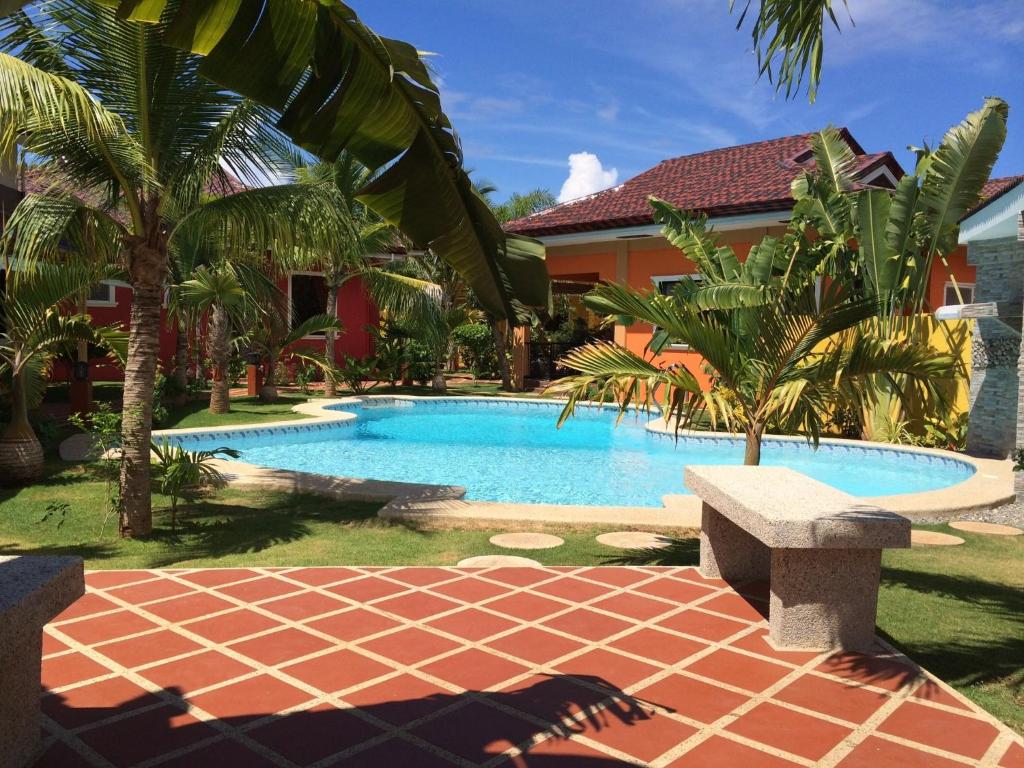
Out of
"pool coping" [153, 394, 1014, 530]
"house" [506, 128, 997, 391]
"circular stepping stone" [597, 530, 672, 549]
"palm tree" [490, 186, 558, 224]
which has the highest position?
"palm tree" [490, 186, 558, 224]

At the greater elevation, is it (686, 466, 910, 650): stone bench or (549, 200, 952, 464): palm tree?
(549, 200, 952, 464): palm tree

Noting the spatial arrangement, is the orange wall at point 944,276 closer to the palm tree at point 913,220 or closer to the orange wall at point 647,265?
the orange wall at point 647,265

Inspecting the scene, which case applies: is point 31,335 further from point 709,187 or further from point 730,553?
point 709,187

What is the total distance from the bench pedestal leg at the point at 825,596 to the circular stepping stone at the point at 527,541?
9.80 ft

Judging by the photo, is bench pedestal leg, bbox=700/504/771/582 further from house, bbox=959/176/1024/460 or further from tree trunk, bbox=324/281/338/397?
tree trunk, bbox=324/281/338/397

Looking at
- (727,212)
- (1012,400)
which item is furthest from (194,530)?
(727,212)

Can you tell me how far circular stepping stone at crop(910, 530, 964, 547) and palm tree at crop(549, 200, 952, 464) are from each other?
1810 millimetres

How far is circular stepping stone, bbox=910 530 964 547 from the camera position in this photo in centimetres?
758

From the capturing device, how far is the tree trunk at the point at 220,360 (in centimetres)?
1577

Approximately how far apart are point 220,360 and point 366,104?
539 inches

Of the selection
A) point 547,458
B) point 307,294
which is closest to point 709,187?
point 547,458

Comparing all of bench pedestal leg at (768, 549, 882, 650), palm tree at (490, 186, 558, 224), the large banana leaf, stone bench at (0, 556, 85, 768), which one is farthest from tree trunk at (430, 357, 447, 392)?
palm tree at (490, 186, 558, 224)

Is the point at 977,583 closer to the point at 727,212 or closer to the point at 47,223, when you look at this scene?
the point at 47,223

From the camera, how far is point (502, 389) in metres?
23.0
